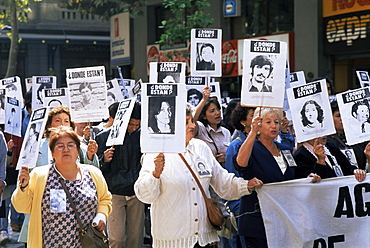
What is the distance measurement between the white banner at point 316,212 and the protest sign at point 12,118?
14.6 ft

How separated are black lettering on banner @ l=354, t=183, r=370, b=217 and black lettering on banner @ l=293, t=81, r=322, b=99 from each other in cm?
87

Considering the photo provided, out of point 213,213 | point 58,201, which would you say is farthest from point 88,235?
point 213,213

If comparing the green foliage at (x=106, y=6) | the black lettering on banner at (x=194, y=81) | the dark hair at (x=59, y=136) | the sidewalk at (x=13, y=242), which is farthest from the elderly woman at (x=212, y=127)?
the green foliage at (x=106, y=6)

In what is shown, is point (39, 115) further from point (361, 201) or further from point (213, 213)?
point (361, 201)

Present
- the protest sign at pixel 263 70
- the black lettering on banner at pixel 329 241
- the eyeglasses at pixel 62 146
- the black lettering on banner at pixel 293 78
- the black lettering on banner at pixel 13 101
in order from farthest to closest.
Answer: the black lettering on banner at pixel 293 78 → the black lettering on banner at pixel 13 101 → the protest sign at pixel 263 70 → the black lettering on banner at pixel 329 241 → the eyeglasses at pixel 62 146

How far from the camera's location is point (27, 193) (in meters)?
5.19

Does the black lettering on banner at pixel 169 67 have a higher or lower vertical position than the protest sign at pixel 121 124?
higher

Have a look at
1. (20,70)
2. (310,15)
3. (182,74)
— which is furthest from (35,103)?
(20,70)

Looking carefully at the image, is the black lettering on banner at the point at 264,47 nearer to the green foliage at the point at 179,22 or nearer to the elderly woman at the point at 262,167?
the elderly woman at the point at 262,167

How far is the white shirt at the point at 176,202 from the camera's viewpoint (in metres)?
5.52

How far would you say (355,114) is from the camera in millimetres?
6176

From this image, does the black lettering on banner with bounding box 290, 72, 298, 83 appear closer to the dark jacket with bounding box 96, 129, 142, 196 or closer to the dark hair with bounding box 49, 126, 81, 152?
the dark jacket with bounding box 96, 129, 142, 196

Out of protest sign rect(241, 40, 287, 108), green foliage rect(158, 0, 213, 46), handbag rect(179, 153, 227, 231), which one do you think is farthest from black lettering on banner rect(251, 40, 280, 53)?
green foliage rect(158, 0, 213, 46)

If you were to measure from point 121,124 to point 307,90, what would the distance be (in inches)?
77.0
